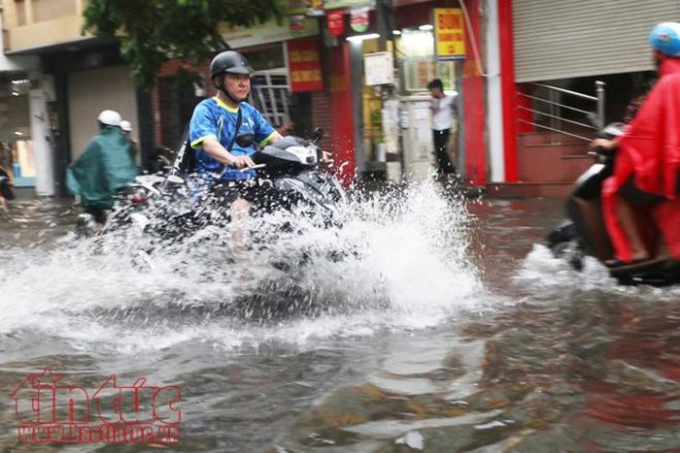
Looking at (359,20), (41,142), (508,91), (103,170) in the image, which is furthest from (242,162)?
(41,142)

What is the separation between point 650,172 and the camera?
5543mm

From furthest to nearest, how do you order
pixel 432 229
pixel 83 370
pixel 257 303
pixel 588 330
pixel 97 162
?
pixel 97 162, pixel 432 229, pixel 257 303, pixel 588 330, pixel 83 370

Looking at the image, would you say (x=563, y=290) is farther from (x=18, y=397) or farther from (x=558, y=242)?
(x=18, y=397)

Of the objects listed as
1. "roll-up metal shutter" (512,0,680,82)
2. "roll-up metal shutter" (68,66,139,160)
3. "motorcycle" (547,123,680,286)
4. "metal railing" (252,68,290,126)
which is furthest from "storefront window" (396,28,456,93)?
"motorcycle" (547,123,680,286)

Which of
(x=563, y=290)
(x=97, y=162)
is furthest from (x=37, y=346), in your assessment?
(x=97, y=162)

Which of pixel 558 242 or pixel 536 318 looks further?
pixel 558 242

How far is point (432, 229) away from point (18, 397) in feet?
11.4

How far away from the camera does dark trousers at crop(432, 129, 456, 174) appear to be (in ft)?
49.7

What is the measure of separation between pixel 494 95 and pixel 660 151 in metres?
9.48

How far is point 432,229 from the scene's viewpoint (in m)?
6.80

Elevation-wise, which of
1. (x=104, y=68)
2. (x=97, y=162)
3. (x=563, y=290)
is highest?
(x=104, y=68)

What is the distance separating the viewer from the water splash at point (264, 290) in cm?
537

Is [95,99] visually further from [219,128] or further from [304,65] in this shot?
[219,128]

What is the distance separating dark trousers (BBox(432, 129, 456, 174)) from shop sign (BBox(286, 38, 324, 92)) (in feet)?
12.7
